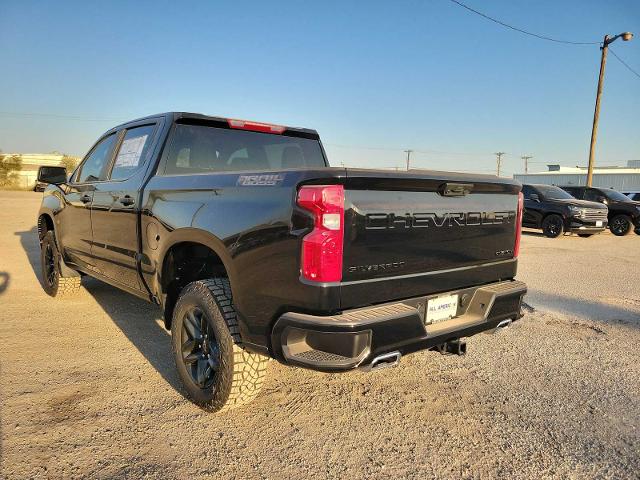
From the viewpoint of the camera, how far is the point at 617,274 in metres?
8.16

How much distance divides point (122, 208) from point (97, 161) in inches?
52.9

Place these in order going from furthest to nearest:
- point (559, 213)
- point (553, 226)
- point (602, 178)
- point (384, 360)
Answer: point (602, 178)
point (553, 226)
point (559, 213)
point (384, 360)

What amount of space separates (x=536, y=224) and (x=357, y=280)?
46.2 ft

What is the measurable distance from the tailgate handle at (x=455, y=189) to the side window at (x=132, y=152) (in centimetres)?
240

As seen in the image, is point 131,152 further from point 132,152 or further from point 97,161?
point 97,161

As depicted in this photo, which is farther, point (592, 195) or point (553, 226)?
point (592, 195)

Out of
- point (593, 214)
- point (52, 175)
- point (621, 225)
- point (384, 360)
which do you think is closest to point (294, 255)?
point (384, 360)

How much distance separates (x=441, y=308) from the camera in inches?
107

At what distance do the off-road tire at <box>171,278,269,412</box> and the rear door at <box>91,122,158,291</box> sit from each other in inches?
39.5

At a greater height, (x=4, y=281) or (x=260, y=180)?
(x=260, y=180)

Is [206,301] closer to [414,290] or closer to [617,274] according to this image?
[414,290]

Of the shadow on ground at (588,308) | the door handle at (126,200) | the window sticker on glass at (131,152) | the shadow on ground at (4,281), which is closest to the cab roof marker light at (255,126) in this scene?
the window sticker on glass at (131,152)

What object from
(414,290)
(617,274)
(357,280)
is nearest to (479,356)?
(414,290)

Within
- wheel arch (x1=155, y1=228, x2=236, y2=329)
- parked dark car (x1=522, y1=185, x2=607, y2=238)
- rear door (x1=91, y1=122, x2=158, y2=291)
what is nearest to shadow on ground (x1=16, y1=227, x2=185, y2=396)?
wheel arch (x1=155, y1=228, x2=236, y2=329)
